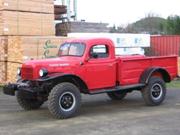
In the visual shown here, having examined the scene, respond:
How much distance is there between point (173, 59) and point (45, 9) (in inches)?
311

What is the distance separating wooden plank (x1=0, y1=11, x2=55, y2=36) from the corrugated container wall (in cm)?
1030

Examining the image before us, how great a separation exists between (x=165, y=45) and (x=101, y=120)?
1921cm

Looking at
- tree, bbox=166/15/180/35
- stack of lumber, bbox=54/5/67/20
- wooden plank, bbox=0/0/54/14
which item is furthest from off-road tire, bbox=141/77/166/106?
tree, bbox=166/15/180/35

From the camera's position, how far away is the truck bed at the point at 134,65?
13102 mm

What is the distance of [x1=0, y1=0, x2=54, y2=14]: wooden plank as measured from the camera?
63.6 feet

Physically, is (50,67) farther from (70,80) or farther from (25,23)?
(25,23)

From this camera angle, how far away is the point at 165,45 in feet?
97.9

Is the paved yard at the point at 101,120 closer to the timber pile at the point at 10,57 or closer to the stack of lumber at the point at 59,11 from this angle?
the timber pile at the point at 10,57

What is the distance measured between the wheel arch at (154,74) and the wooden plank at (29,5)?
7.78 m

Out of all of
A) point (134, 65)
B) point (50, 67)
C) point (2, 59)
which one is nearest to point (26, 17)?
point (2, 59)

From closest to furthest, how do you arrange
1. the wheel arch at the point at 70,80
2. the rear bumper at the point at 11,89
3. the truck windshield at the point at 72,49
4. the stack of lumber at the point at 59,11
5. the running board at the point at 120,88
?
the wheel arch at the point at 70,80 → the rear bumper at the point at 11,89 → the running board at the point at 120,88 → the truck windshield at the point at 72,49 → the stack of lumber at the point at 59,11

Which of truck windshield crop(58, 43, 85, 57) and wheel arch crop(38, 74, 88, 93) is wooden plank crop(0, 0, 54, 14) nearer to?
truck windshield crop(58, 43, 85, 57)

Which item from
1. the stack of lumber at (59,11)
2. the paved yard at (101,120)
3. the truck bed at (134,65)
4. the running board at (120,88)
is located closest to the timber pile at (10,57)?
the paved yard at (101,120)

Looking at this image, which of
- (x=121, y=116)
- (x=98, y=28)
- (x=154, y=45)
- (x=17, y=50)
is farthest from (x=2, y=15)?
(x=154, y=45)
